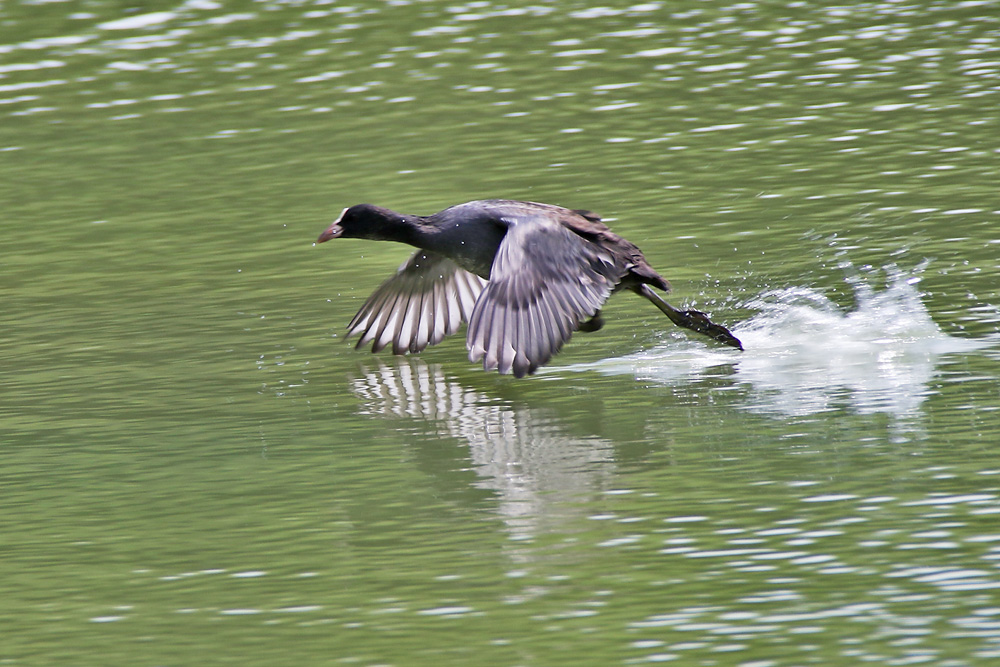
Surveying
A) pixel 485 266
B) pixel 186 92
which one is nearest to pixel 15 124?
pixel 186 92

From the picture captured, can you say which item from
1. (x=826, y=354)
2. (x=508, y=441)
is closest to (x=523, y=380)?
(x=508, y=441)

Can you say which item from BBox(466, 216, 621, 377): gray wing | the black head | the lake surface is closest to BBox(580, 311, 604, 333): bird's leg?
the lake surface

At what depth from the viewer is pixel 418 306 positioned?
10211 millimetres

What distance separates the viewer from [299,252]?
1259 centimetres

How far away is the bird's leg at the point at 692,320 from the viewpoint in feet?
30.8

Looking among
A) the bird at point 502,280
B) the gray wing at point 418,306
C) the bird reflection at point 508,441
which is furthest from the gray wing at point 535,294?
the gray wing at point 418,306

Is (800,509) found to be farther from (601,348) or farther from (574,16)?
(574,16)

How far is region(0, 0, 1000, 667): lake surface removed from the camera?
5949 mm

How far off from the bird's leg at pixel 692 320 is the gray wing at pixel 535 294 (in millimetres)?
582

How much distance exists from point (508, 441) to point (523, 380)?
3.92 feet

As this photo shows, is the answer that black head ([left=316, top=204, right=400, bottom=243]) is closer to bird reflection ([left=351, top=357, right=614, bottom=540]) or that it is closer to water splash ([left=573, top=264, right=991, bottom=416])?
bird reflection ([left=351, top=357, right=614, bottom=540])

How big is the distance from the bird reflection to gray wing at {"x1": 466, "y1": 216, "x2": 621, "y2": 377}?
12.5 inches

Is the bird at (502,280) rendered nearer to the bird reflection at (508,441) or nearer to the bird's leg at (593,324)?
the bird's leg at (593,324)

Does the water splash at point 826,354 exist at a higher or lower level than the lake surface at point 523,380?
lower
